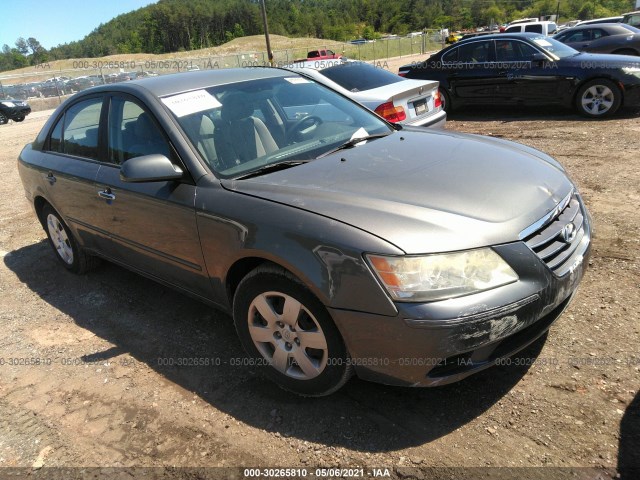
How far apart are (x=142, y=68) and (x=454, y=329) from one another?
42.6 m

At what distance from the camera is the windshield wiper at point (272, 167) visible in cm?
Result: 282

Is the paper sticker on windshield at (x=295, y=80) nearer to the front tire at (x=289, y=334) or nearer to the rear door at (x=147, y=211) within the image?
the rear door at (x=147, y=211)

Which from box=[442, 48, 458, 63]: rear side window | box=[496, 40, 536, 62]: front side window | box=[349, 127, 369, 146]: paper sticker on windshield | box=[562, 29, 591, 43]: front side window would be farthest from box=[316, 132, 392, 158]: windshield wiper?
box=[562, 29, 591, 43]: front side window

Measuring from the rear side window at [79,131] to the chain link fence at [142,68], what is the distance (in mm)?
12454

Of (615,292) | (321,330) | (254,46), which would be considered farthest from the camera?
(254,46)

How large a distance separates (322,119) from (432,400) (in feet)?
6.57

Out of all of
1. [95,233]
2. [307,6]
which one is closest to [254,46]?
[307,6]

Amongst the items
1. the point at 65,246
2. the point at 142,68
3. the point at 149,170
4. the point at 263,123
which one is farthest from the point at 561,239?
the point at 142,68

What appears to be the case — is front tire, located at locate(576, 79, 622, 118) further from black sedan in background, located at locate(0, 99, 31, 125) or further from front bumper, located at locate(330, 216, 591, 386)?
black sedan in background, located at locate(0, 99, 31, 125)

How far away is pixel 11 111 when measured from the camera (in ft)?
70.3

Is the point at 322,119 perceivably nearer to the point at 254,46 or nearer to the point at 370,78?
the point at 370,78

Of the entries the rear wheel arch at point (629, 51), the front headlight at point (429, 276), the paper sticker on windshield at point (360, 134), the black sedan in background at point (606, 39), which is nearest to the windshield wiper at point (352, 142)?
the paper sticker on windshield at point (360, 134)

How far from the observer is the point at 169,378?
3053 mm

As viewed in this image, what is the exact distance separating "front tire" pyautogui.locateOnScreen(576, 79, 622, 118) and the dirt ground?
5.39 m
